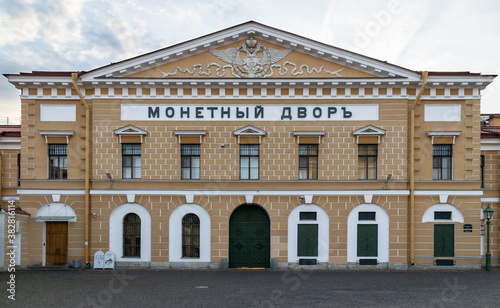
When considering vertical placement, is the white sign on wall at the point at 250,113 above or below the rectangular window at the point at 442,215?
above

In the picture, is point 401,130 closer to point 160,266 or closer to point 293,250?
point 293,250

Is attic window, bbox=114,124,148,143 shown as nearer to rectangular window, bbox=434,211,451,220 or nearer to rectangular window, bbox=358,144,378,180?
rectangular window, bbox=358,144,378,180

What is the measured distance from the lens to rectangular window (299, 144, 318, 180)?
21750 millimetres

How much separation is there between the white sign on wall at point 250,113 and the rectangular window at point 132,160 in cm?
137

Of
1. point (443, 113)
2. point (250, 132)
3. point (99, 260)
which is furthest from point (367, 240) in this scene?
point (99, 260)

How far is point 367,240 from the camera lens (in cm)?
2145

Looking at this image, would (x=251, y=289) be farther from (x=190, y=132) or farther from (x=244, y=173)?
(x=190, y=132)

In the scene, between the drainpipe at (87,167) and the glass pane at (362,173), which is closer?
the drainpipe at (87,167)

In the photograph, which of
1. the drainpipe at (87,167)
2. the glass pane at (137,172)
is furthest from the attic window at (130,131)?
the glass pane at (137,172)

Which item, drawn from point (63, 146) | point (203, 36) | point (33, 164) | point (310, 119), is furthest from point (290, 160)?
point (33, 164)

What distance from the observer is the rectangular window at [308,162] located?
71.4 feet

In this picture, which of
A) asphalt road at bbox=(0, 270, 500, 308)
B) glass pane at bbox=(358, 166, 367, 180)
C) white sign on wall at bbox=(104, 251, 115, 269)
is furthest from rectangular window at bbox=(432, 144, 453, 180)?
white sign on wall at bbox=(104, 251, 115, 269)

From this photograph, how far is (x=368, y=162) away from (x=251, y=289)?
905 centimetres

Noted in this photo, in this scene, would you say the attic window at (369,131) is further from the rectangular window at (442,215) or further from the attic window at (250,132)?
the rectangular window at (442,215)
